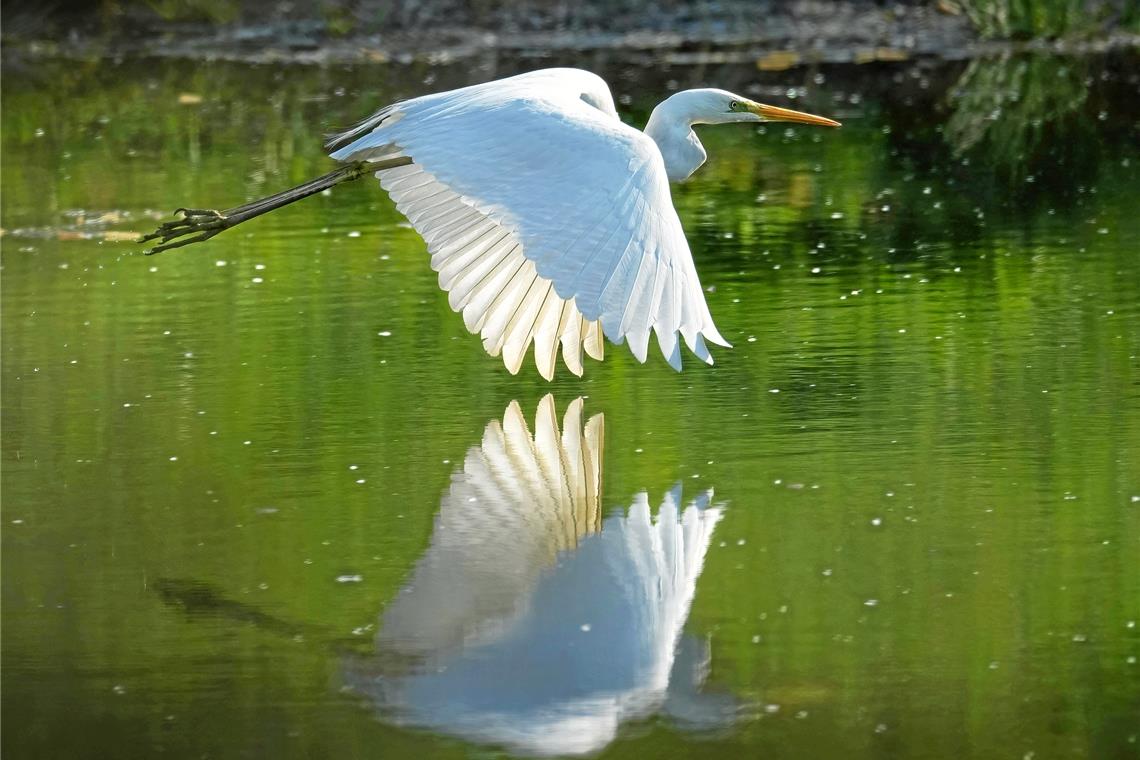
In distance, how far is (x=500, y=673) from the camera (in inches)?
182

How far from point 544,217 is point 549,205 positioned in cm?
5

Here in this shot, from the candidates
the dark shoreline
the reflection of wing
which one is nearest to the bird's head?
the reflection of wing

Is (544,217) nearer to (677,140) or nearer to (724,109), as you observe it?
(677,140)

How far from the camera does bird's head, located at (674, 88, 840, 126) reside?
6.89 m

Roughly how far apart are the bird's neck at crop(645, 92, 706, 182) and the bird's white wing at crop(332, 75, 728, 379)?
0.40 meters

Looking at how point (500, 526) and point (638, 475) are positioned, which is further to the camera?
point (638, 475)

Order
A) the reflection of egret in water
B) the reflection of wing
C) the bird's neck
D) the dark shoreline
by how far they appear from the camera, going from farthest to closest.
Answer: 1. the dark shoreline
2. the bird's neck
3. the reflection of wing
4. the reflection of egret in water

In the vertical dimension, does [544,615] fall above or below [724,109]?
below

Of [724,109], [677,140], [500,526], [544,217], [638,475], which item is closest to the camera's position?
[544,217]

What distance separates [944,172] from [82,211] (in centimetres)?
493

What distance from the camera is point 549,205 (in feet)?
17.9

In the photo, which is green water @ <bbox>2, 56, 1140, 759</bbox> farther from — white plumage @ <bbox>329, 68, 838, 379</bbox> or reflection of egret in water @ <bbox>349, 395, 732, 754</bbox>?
white plumage @ <bbox>329, 68, 838, 379</bbox>

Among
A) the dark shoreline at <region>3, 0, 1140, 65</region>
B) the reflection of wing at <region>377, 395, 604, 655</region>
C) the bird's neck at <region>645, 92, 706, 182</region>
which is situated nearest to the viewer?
the reflection of wing at <region>377, 395, 604, 655</region>

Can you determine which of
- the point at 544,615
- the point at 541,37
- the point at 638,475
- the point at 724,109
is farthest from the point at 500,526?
the point at 541,37
